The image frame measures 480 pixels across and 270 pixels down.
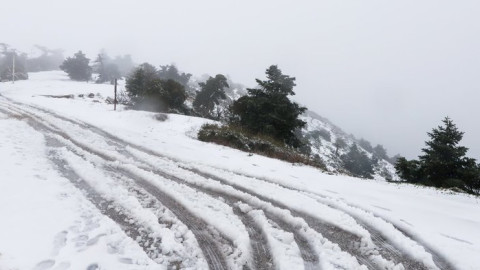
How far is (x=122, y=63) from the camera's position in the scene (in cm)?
10856

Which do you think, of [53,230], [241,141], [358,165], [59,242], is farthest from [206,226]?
[358,165]

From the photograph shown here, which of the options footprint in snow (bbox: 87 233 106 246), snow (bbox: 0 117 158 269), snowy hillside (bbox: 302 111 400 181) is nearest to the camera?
snow (bbox: 0 117 158 269)

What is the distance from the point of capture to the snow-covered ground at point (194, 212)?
354 cm

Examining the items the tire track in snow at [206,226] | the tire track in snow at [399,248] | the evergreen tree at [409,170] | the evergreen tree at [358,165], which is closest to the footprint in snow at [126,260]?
the tire track in snow at [206,226]

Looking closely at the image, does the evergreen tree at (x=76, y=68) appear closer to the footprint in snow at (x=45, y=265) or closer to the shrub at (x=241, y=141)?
the shrub at (x=241, y=141)

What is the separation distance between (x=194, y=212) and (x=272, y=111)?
18228 millimetres

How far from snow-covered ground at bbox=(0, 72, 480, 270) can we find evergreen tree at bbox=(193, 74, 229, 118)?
37.6m

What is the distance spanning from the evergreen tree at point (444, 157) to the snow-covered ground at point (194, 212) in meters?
13.0

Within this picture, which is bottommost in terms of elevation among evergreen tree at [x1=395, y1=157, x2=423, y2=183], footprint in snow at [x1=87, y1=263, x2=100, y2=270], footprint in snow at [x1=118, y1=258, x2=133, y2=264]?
evergreen tree at [x1=395, y1=157, x2=423, y2=183]

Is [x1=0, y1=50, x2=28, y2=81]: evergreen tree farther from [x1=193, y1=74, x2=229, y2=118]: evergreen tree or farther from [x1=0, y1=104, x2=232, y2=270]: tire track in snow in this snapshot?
[x1=0, y1=104, x2=232, y2=270]: tire track in snow

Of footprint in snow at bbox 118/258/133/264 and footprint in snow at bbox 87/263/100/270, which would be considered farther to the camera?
footprint in snow at bbox 118/258/133/264

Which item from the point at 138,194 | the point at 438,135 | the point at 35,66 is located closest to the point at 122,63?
the point at 35,66

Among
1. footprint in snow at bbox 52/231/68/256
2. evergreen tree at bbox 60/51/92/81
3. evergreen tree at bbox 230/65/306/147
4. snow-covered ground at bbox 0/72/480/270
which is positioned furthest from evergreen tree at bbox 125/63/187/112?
evergreen tree at bbox 60/51/92/81

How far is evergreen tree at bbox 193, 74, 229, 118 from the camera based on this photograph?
46416 mm
